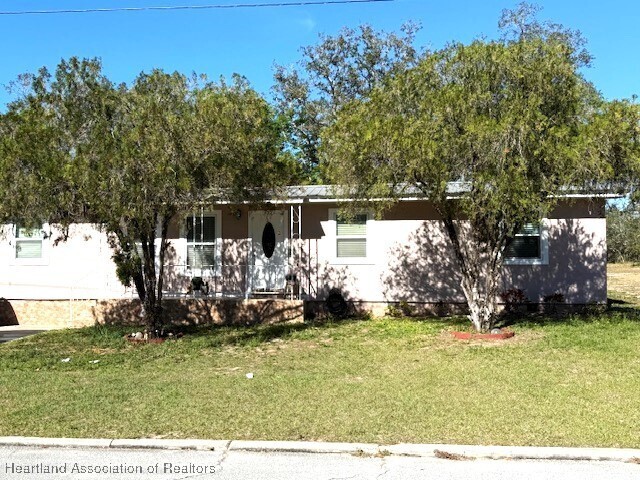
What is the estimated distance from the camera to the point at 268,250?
1532 centimetres

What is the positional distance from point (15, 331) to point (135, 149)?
7.05 m

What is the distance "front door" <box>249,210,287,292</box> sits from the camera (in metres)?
15.2

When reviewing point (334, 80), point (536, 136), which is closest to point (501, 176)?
point (536, 136)

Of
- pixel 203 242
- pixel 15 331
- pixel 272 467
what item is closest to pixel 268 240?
pixel 203 242

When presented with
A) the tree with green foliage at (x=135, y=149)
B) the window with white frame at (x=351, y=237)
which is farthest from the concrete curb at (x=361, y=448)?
the window with white frame at (x=351, y=237)

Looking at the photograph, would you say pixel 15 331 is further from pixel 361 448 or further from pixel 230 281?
pixel 361 448

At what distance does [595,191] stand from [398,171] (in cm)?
340

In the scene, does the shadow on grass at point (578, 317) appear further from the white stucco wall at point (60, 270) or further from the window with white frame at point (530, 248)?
the white stucco wall at point (60, 270)

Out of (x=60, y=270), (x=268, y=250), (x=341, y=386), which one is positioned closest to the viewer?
(x=341, y=386)

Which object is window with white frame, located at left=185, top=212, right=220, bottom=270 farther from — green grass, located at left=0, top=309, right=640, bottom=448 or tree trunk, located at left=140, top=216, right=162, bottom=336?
tree trunk, located at left=140, top=216, right=162, bottom=336

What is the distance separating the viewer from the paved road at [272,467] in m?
4.92

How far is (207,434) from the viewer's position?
19.4 feet

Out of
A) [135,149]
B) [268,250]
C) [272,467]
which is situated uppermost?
[135,149]

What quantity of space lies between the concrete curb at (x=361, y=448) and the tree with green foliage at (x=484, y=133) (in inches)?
193
